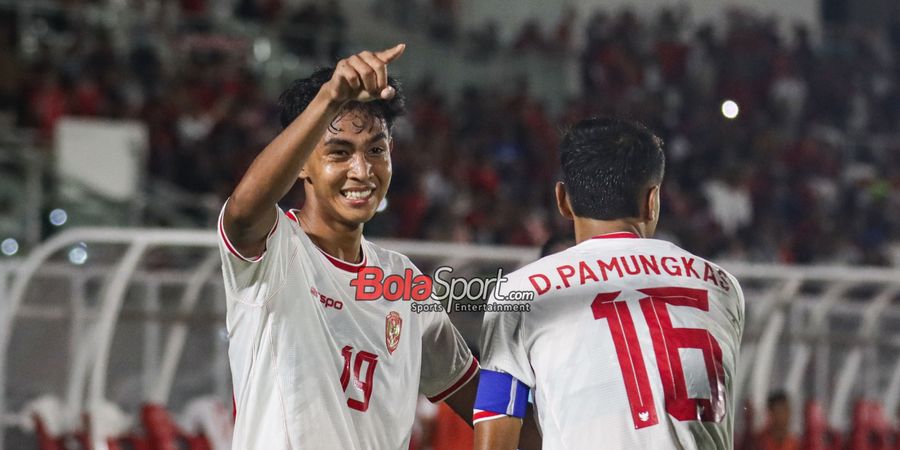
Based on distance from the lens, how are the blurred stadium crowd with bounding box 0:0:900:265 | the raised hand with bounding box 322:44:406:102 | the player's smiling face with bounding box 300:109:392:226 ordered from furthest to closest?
the blurred stadium crowd with bounding box 0:0:900:265 < the player's smiling face with bounding box 300:109:392:226 < the raised hand with bounding box 322:44:406:102

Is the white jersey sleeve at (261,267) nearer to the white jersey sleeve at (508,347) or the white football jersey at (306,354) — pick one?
the white football jersey at (306,354)

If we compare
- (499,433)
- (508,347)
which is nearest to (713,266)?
(508,347)

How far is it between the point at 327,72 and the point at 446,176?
32.3 ft

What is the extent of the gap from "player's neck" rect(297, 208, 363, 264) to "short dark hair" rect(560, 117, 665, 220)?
59 centimetres

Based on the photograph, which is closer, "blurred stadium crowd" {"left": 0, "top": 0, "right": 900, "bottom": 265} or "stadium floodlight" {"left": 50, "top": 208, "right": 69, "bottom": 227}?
"stadium floodlight" {"left": 50, "top": 208, "right": 69, "bottom": 227}

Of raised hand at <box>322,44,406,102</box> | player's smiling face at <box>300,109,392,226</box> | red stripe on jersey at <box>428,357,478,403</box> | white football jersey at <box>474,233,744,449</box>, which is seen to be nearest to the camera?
raised hand at <box>322,44,406,102</box>

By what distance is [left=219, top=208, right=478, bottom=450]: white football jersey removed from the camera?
308 cm

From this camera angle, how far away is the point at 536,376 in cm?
304

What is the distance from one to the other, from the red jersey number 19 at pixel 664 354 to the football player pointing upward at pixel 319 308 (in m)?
0.62

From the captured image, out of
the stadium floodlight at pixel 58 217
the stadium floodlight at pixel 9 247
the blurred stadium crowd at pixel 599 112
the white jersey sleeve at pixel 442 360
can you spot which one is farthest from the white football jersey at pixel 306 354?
the blurred stadium crowd at pixel 599 112

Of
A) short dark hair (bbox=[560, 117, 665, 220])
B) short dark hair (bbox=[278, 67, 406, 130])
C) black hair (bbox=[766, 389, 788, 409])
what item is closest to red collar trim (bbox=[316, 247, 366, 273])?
short dark hair (bbox=[278, 67, 406, 130])

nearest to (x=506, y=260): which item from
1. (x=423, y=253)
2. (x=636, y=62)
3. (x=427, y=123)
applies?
(x=423, y=253)

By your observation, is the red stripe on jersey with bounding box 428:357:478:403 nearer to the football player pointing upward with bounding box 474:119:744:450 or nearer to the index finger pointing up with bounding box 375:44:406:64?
the football player pointing upward with bounding box 474:119:744:450

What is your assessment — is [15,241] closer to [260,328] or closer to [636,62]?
[260,328]
